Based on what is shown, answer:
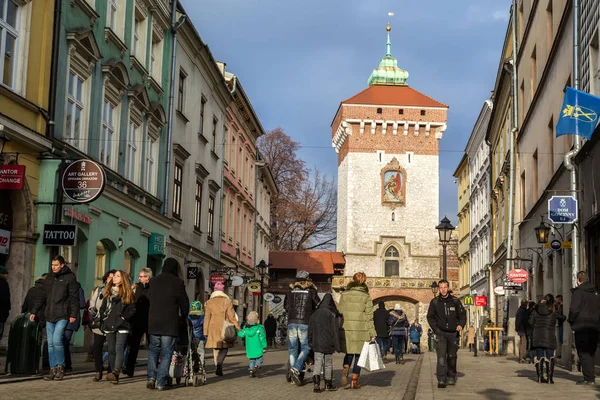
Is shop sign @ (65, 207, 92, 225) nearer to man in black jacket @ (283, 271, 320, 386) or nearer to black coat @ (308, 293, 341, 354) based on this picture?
man in black jacket @ (283, 271, 320, 386)

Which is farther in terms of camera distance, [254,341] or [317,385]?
[254,341]

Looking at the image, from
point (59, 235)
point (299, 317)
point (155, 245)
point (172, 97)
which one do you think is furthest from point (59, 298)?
point (172, 97)

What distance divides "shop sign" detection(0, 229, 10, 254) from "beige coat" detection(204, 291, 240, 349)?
3.98 meters

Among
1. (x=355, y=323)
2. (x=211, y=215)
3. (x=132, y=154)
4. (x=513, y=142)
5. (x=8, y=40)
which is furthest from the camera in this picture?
(x=211, y=215)

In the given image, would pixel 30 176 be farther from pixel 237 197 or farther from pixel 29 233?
pixel 237 197

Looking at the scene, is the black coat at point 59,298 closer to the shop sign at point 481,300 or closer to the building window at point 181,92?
the building window at point 181,92

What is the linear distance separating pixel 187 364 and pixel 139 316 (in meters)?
1.17

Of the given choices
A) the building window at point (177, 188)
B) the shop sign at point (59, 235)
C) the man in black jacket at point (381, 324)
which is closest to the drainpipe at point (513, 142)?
the man in black jacket at point (381, 324)

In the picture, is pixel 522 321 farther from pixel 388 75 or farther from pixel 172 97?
pixel 388 75

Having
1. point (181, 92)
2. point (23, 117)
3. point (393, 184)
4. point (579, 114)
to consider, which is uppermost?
point (393, 184)

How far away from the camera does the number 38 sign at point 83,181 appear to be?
16.5 m

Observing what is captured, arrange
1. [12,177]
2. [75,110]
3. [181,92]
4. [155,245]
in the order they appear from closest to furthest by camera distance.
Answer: [12,177], [75,110], [155,245], [181,92]

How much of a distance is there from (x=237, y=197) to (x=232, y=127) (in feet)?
12.2

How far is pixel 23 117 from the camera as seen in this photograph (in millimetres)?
15773
